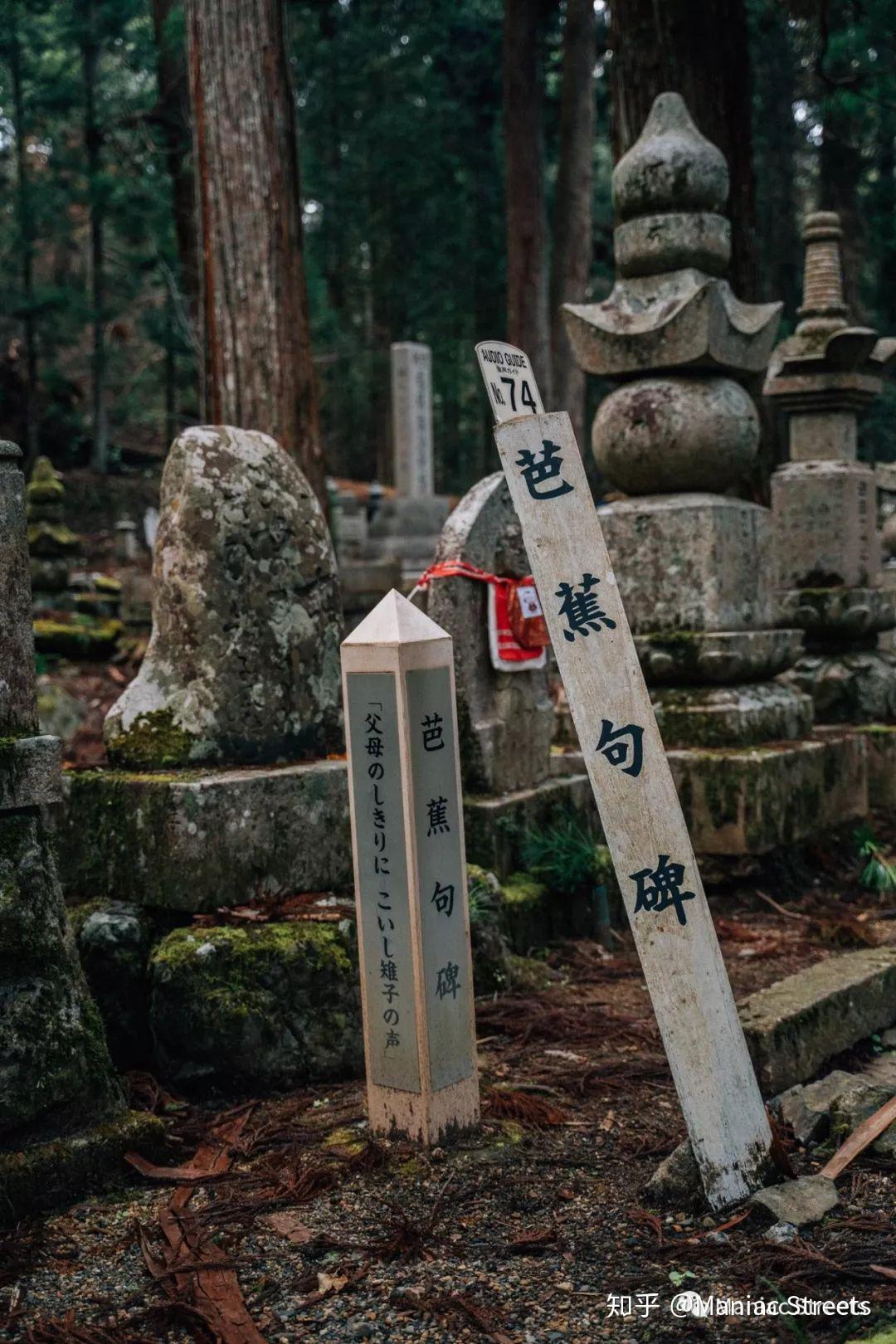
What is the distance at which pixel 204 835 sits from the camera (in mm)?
3756

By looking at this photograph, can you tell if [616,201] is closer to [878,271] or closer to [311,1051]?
[311,1051]

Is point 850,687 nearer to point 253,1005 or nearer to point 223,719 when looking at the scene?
point 223,719

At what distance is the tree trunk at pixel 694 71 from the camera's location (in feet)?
25.9

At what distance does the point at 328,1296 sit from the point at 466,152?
951 inches

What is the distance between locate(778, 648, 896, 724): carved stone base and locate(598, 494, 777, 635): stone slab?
120 cm

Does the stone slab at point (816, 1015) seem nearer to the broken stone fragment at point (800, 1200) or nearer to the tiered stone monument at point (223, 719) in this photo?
the broken stone fragment at point (800, 1200)

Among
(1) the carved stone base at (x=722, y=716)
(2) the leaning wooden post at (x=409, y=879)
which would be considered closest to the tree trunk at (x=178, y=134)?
(1) the carved stone base at (x=722, y=716)

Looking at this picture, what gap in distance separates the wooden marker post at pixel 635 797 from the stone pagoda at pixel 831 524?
4.31 meters

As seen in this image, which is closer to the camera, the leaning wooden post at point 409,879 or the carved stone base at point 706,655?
the leaning wooden post at point 409,879

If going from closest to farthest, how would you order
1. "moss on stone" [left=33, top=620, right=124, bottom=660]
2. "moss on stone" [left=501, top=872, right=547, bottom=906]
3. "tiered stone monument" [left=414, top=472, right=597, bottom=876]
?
"moss on stone" [left=501, top=872, right=547, bottom=906], "tiered stone monument" [left=414, top=472, right=597, bottom=876], "moss on stone" [left=33, top=620, right=124, bottom=660]

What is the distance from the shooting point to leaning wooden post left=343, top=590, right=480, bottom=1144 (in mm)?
3096

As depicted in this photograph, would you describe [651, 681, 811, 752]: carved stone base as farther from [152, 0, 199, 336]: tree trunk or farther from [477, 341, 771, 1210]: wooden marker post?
[152, 0, 199, 336]: tree trunk

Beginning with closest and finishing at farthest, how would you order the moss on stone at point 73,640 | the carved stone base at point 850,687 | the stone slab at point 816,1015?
the stone slab at point 816,1015 < the carved stone base at point 850,687 < the moss on stone at point 73,640

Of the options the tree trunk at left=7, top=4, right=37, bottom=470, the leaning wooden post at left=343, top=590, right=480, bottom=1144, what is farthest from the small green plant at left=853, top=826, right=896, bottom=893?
the tree trunk at left=7, top=4, right=37, bottom=470
